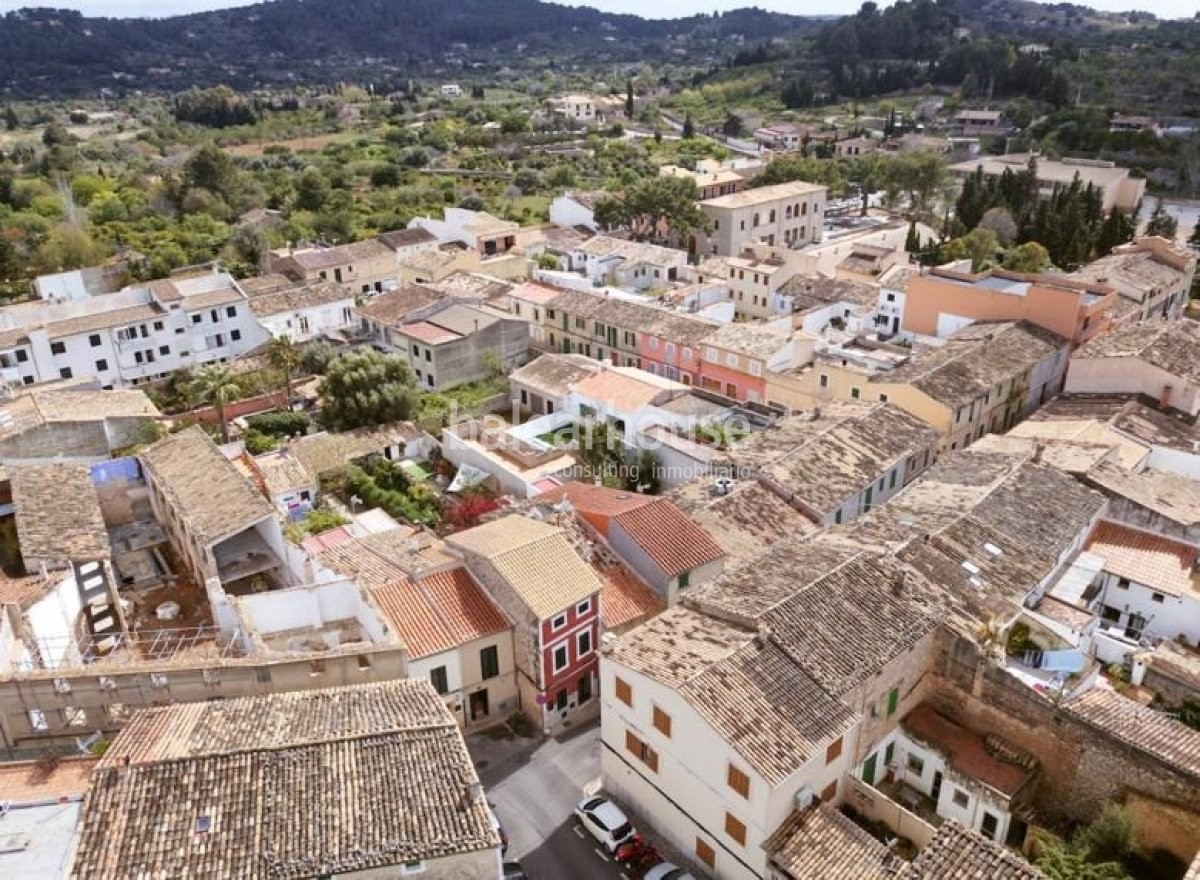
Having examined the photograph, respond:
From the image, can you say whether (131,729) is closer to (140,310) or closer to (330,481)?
(330,481)

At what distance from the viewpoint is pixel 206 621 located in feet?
113

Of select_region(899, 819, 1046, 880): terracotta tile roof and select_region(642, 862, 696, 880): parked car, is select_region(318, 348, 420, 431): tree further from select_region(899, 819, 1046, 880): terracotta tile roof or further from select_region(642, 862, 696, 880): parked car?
select_region(899, 819, 1046, 880): terracotta tile roof

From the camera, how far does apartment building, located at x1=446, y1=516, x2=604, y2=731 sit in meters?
28.5

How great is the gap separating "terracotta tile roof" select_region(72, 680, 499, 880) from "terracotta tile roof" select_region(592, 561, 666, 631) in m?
9.10

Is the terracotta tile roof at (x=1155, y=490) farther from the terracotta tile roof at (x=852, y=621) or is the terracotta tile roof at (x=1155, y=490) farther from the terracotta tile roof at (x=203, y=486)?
the terracotta tile roof at (x=203, y=486)

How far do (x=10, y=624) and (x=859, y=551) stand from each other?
26.2 meters

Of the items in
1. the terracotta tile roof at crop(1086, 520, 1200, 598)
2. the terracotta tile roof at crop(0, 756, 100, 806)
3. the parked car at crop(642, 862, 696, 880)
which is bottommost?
the parked car at crop(642, 862, 696, 880)

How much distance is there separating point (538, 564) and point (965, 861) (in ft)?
48.4

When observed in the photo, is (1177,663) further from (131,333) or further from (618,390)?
(131,333)

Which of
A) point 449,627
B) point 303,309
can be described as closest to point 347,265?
point 303,309

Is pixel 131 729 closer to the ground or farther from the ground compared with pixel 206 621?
farther from the ground

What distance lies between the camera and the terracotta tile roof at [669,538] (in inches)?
1234

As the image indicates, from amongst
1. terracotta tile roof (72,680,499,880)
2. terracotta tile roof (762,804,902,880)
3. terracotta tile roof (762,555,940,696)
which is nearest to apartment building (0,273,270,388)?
terracotta tile roof (72,680,499,880)

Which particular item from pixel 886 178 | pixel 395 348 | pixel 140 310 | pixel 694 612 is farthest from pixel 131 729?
pixel 886 178
